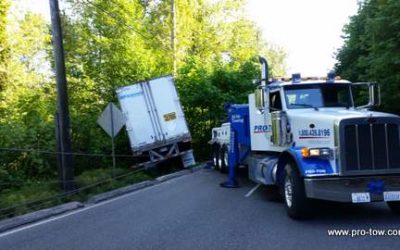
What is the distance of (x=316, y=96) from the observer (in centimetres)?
1147

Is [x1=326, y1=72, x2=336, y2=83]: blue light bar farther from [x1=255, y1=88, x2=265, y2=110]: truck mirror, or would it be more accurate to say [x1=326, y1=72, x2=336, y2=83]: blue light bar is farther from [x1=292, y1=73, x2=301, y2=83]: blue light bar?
[x1=255, y1=88, x2=265, y2=110]: truck mirror

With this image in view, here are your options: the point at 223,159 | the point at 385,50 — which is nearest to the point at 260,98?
the point at 223,159

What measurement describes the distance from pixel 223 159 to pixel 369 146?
10773 millimetres

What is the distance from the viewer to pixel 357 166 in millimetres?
9000

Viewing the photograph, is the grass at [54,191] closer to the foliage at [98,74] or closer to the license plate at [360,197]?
the foliage at [98,74]

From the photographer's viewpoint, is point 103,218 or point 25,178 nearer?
point 103,218

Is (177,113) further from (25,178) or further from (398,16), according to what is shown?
(398,16)

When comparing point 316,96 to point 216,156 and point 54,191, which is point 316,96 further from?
point 216,156

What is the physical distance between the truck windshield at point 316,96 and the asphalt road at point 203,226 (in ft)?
6.91

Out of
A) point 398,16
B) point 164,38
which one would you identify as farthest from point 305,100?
point 164,38

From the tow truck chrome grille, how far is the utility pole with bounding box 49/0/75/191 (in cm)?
811

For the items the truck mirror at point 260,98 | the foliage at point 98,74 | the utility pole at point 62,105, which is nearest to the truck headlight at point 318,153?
the truck mirror at point 260,98

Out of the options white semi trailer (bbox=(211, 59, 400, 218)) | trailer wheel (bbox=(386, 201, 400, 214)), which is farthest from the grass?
trailer wheel (bbox=(386, 201, 400, 214))

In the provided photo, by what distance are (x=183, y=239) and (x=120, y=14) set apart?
26090 mm
